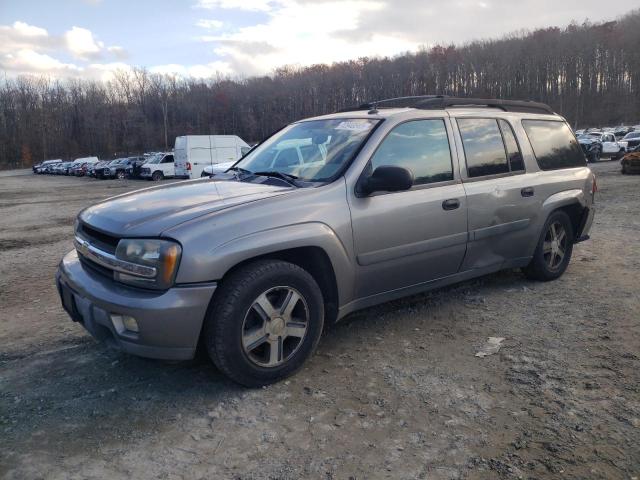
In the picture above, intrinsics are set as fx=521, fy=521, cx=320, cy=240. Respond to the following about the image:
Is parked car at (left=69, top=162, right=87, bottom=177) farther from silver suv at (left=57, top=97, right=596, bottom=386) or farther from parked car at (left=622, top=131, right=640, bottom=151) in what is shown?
silver suv at (left=57, top=97, right=596, bottom=386)

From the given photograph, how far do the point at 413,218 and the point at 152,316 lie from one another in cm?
202

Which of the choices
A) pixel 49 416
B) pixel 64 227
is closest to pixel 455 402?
pixel 49 416

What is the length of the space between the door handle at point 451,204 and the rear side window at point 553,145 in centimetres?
144

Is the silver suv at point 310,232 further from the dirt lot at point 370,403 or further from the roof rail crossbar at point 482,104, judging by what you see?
the dirt lot at point 370,403

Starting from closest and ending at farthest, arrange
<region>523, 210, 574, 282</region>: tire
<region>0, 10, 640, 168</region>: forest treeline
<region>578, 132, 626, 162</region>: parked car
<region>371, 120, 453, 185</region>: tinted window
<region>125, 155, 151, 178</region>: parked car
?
<region>371, 120, 453, 185</region>: tinted window < <region>523, 210, 574, 282</region>: tire < <region>578, 132, 626, 162</region>: parked car < <region>125, 155, 151, 178</region>: parked car < <region>0, 10, 640, 168</region>: forest treeline

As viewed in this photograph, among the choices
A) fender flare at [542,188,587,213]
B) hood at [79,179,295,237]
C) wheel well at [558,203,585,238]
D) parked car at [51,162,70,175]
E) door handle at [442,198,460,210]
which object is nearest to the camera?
hood at [79,179,295,237]

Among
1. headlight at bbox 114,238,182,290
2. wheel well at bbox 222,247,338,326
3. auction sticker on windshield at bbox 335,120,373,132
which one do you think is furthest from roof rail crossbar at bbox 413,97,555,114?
headlight at bbox 114,238,182,290

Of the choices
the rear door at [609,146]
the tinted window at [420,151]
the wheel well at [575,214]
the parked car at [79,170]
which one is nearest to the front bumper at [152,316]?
the tinted window at [420,151]

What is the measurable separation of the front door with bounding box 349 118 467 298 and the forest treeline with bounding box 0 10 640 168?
89921 millimetres

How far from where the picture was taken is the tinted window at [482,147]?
446cm

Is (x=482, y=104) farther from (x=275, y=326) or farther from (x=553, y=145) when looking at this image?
(x=275, y=326)

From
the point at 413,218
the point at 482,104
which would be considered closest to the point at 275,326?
the point at 413,218

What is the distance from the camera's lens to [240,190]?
3.73m

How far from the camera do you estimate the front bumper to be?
9.64 ft
